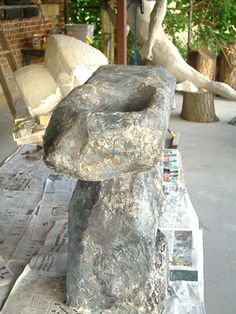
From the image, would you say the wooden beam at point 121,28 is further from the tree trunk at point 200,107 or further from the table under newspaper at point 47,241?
the tree trunk at point 200,107

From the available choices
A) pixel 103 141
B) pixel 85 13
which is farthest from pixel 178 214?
pixel 85 13

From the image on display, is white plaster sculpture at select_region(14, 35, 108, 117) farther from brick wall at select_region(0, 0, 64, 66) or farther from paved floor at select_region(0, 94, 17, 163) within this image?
brick wall at select_region(0, 0, 64, 66)

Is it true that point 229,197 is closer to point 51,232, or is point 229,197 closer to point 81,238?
point 51,232

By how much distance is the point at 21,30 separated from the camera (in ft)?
18.5

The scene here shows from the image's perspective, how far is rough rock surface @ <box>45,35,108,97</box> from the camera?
2537mm

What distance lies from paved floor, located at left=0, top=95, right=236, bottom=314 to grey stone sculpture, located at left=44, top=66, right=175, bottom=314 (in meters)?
0.81

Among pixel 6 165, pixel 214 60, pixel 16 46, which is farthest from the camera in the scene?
pixel 214 60

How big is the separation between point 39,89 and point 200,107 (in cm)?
267

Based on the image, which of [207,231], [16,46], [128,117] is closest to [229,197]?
[207,231]

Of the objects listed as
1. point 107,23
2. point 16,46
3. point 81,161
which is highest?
point 81,161

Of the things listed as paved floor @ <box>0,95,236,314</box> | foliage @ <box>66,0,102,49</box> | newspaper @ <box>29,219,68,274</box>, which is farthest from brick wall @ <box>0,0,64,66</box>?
newspaper @ <box>29,219,68,274</box>

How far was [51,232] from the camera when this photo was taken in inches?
72.4

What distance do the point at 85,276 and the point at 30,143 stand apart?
155cm

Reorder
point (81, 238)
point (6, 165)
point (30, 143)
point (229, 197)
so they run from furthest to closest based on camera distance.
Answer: point (229, 197), point (30, 143), point (6, 165), point (81, 238)
